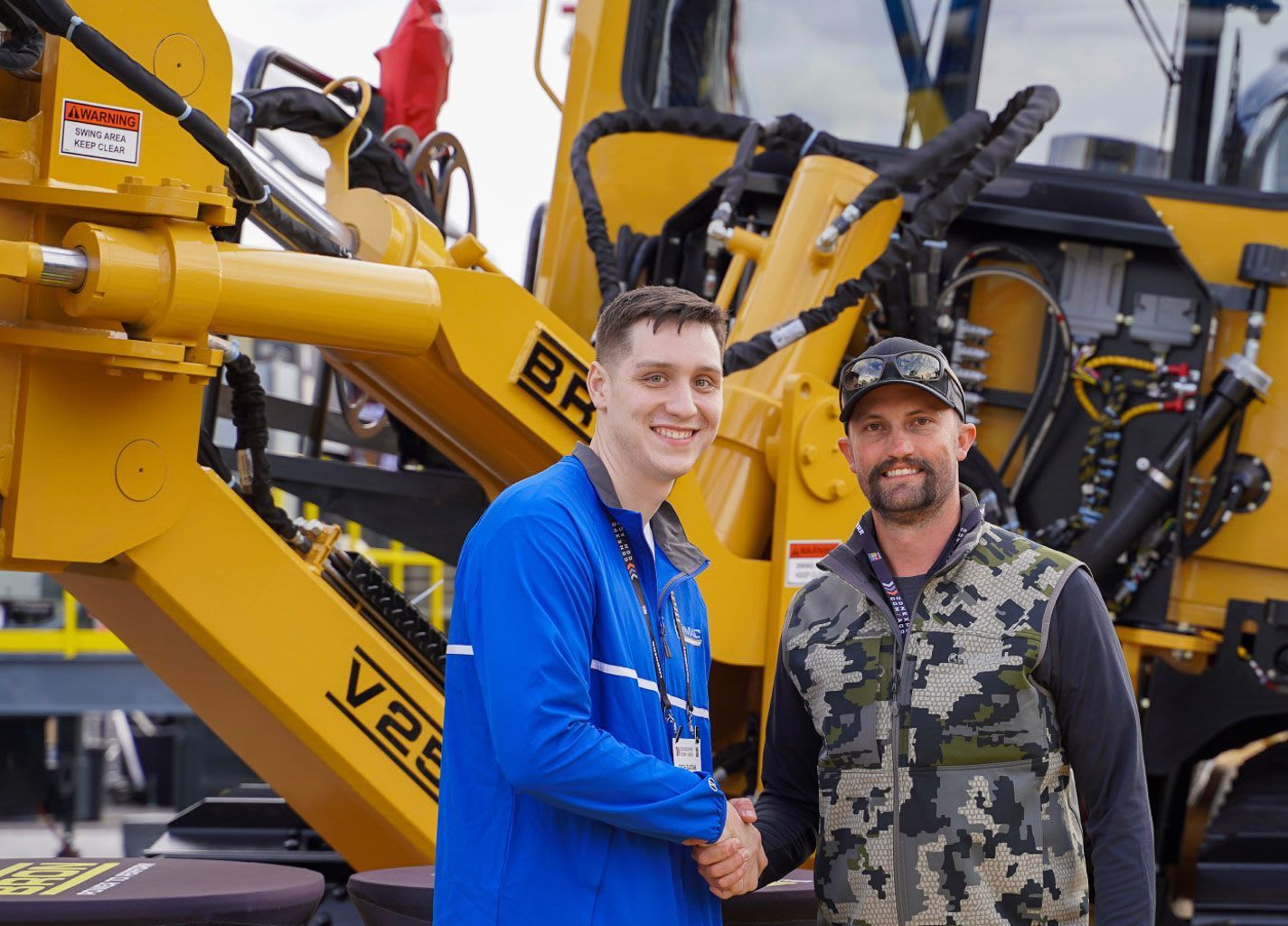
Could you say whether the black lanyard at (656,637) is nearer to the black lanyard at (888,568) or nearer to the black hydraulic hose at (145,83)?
the black lanyard at (888,568)

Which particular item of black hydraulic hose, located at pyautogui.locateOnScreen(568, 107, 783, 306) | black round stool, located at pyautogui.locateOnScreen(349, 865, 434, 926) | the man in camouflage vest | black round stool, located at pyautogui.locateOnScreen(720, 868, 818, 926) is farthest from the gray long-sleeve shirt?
black hydraulic hose, located at pyautogui.locateOnScreen(568, 107, 783, 306)

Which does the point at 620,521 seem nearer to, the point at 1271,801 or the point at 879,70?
the point at 879,70

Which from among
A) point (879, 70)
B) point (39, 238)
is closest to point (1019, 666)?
point (39, 238)

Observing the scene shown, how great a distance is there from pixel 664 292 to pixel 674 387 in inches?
5.5

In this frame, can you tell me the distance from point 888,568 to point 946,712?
9.7 inches

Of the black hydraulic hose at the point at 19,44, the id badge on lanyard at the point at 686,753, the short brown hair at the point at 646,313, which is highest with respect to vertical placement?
the black hydraulic hose at the point at 19,44

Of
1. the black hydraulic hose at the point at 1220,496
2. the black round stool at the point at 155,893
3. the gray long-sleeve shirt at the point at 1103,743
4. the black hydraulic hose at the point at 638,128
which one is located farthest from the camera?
the black hydraulic hose at the point at 1220,496

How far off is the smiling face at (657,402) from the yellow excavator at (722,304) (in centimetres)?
81

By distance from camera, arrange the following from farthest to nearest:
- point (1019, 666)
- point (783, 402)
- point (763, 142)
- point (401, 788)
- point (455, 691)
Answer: point (763, 142)
point (783, 402)
point (401, 788)
point (1019, 666)
point (455, 691)

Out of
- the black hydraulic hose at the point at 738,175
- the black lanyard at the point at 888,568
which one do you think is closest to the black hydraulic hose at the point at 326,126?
the black hydraulic hose at the point at 738,175

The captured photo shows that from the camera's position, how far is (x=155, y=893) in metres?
2.61

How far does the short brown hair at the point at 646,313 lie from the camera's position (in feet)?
6.98

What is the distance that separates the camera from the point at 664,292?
215 centimetres

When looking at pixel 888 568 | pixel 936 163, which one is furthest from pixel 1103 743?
pixel 936 163
